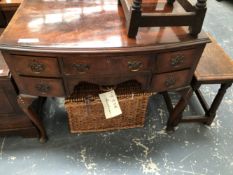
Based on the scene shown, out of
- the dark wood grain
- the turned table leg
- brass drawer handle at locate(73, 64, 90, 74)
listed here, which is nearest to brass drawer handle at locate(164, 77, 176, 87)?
brass drawer handle at locate(73, 64, 90, 74)

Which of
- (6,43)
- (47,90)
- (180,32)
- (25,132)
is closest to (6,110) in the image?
(25,132)

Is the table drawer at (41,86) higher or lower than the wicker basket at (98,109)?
higher

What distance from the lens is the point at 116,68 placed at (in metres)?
0.93

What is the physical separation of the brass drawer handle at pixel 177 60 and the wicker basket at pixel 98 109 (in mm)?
311

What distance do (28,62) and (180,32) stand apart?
0.68 meters

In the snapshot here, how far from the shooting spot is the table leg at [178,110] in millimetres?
1153

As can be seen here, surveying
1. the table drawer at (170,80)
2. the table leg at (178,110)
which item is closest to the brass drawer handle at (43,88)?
the table drawer at (170,80)

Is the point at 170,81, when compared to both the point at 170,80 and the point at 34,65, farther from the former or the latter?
the point at 34,65

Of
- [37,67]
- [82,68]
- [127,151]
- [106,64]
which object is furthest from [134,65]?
[127,151]

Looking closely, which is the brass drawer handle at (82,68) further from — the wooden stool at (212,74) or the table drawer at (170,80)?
the wooden stool at (212,74)

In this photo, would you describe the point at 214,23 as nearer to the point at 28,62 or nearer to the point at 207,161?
the point at 207,161

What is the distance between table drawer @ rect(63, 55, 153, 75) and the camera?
88cm

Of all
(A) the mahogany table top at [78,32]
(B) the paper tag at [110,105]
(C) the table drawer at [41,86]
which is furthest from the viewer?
(B) the paper tag at [110,105]

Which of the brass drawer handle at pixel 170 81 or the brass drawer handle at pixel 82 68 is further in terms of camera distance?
the brass drawer handle at pixel 170 81
